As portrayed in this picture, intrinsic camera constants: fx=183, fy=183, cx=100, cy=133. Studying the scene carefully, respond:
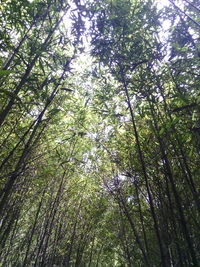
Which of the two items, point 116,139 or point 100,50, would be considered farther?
point 116,139

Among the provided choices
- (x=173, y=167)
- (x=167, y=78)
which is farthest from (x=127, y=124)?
(x=167, y=78)

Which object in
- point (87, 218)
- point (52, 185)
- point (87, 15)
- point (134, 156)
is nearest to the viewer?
point (87, 15)

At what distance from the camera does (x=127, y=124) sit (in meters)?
3.86

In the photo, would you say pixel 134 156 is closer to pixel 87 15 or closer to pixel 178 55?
pixel 178 55

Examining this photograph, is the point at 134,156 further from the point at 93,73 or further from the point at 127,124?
the point at 93,73

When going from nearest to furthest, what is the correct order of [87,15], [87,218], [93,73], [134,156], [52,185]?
[87,15] < [93,73] < [134,156] < [52,185] < [87,218]

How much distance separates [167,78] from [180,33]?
75cm

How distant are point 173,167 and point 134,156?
0.73 m

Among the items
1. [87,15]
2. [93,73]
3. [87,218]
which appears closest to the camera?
[87,15]

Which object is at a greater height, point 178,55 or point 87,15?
point 87,15

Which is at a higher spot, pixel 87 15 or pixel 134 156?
pixel 87 15

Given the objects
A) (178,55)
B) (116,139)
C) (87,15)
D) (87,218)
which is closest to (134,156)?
(116,139)

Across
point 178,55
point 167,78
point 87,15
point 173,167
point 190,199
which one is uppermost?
point 87,15

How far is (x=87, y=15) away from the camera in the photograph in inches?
97.3
